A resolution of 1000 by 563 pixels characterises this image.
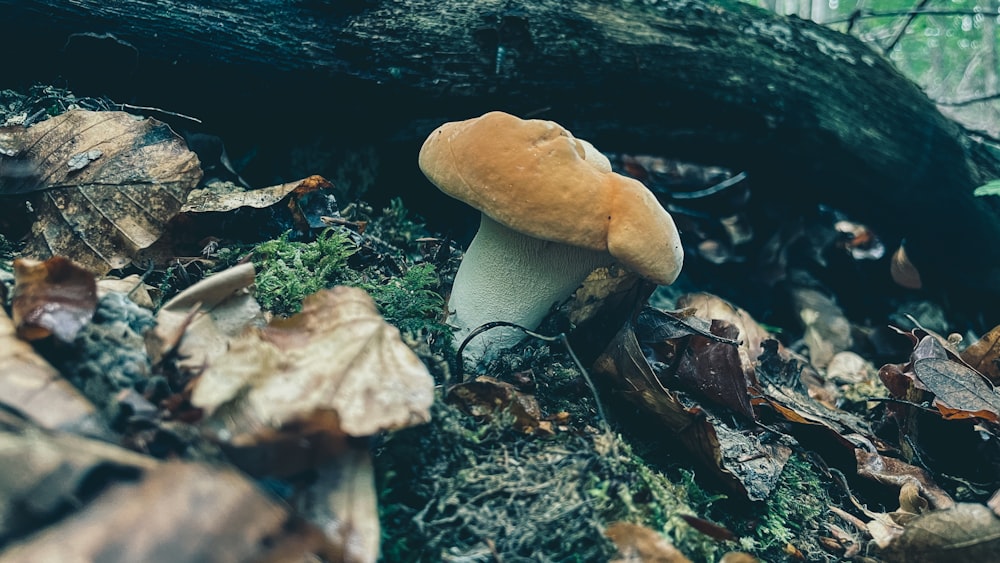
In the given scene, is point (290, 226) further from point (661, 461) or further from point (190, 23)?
point (661, 461)

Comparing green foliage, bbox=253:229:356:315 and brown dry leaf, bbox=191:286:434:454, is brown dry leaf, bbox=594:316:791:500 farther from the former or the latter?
green foliage, bbox=253:229:356:315

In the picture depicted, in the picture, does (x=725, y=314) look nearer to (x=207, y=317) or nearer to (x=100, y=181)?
(x=207, y=317)

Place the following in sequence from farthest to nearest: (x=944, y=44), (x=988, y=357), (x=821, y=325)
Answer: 1. (x=944, y=44)
2. (x=821, y=325)
3. (x=988, y=357)

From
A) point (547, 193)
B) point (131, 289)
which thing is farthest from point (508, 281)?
point (131, 289)

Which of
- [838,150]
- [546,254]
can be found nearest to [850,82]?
[838,150]

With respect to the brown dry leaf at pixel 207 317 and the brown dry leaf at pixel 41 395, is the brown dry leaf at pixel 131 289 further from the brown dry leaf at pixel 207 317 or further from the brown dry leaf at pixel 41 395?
the brown dry leaf at pixel 41 395

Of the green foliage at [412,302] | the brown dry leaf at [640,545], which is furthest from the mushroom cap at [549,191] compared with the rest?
the brown dry leaf at [640,545]
